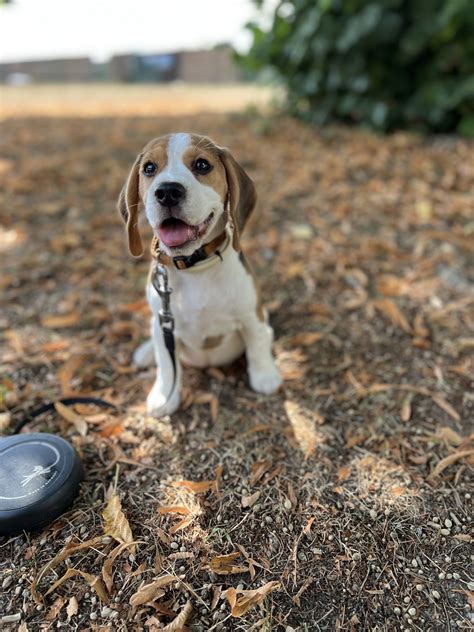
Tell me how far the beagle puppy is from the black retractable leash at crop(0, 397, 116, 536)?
0.63 m

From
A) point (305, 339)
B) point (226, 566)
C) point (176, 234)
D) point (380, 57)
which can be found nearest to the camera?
point (226, 566)

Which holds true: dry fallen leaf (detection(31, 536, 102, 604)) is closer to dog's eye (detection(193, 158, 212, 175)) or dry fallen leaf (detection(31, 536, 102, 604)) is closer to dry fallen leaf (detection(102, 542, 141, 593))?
dry fallen leaf (detection(102, 542, 141, 593))

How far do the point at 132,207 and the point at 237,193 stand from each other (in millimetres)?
556

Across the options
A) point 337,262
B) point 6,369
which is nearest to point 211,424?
point 6,369

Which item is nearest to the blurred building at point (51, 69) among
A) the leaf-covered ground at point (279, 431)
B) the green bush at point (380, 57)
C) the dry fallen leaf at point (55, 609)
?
the green bush at point (380, 57)

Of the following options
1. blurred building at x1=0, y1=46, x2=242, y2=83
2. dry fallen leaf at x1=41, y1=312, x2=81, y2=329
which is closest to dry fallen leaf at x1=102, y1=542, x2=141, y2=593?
dry fallen leaf at x1=41, y1=312, x2=81, y2=329

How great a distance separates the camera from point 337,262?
4348 mm

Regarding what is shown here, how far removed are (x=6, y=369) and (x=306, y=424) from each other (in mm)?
2067

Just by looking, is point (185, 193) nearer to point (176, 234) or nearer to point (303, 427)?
point (176, 234)

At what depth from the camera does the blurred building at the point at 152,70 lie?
71.7 ft

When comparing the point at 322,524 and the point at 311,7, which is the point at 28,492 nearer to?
the point at 322,524

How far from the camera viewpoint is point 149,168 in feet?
7.47

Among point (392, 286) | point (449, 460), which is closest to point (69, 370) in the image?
point (449, 460)

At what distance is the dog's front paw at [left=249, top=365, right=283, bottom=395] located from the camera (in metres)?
2.93
